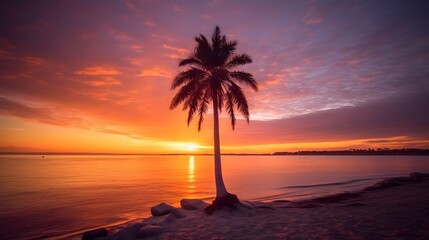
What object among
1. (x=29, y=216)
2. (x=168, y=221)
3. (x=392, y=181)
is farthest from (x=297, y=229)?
(x=392, y=181)

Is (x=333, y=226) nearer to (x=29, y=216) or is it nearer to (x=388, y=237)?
(x=388, y=237)

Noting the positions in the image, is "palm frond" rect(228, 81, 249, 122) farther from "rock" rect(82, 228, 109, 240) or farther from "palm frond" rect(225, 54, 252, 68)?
"rock" rect(82, 228, 109, 240)

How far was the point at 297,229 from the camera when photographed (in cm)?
1195

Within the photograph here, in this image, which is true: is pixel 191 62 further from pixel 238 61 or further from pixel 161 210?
pixel 161 210

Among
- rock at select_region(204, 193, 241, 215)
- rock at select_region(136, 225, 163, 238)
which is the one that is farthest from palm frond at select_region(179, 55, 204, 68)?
rock at select_region(136, 225, 163, 238)

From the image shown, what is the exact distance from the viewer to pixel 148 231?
39.9 feet

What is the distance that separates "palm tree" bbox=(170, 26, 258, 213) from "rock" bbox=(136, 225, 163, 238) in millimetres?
6199

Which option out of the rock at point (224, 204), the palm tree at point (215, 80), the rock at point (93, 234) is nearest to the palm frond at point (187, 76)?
the palm tree at point (215, 80)

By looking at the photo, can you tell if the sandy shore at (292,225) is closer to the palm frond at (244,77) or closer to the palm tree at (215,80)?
the palm tree at (215,80)

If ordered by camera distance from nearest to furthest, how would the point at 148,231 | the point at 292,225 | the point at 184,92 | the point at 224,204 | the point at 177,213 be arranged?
1. the point at 148,231
2. the point at 292,225
3. the point at 177,213
4. the point at 224,204
5. the point at 184,92

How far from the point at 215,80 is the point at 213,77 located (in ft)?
0.91

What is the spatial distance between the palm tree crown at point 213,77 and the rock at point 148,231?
848cm

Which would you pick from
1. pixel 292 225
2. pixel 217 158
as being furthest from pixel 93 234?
pixel 292 225

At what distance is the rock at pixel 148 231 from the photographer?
12.0 metres
